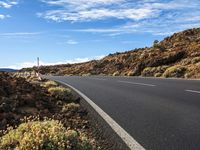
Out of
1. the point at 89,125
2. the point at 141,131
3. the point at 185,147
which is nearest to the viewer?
the point at 185,147

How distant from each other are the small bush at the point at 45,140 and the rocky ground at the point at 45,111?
1.05 m

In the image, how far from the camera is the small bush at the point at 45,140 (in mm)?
5672

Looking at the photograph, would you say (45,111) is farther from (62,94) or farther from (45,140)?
(45,140)

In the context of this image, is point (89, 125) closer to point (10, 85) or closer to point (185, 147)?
point (185, 147)

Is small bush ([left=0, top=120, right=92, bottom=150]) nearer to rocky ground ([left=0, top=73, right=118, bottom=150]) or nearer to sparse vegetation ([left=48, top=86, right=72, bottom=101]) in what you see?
rocky ground ([left=0, top=73, right=118, bottom=150])

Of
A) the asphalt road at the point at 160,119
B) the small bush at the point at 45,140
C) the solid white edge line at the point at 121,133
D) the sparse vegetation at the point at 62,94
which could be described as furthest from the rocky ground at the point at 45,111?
the small bush at the point at 45,140

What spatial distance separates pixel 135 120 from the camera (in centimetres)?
995

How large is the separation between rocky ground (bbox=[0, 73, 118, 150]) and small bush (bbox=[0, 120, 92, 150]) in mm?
1054

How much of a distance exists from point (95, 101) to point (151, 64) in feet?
99.7

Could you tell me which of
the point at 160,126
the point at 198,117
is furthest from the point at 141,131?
the point at 198,117

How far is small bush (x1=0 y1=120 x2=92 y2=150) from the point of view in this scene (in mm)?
5672

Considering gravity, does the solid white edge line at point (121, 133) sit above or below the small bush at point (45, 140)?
below

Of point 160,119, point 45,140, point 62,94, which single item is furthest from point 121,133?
point 62,94

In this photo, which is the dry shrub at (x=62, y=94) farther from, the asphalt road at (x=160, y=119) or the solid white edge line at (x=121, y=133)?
the solid white edge line at (x=121, y=133)
